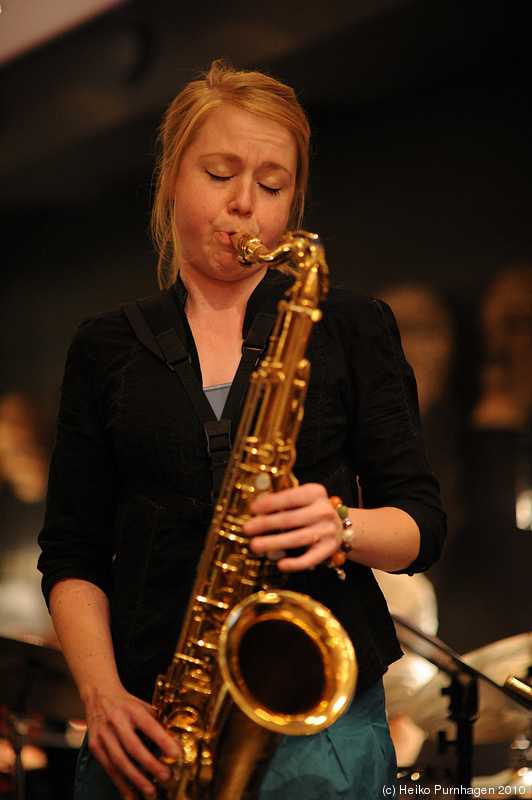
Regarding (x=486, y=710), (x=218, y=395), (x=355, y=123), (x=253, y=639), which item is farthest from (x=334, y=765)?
(x=355, y=123)

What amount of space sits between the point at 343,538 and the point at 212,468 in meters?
0.26

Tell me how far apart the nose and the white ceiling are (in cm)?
238

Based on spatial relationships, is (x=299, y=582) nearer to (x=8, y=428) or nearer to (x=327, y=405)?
(x=327, y=405)

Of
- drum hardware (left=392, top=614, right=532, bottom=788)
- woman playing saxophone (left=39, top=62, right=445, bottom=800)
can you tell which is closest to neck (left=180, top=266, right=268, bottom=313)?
woman playing saxophone (left=39, top=62, right=445, bottom=800)

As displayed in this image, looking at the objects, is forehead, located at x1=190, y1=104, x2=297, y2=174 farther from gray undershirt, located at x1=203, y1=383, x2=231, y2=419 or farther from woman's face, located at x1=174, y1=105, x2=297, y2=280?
gray undershirt, located at x1=203, y1=383, x2=231, y2=419

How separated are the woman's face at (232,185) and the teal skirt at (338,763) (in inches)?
29.8

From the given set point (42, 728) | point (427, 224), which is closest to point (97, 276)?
point (427, 224)

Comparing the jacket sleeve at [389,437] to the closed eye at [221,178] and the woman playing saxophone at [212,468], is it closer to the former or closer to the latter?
the woman playing saxophone at [212,468]

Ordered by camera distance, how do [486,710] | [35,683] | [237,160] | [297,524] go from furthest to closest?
[35,683] → [486,710] → [237,160] → [297,524]

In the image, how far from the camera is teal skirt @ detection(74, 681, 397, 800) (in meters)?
1.09

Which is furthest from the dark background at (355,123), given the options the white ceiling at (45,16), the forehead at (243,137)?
the forehead at (243,137)

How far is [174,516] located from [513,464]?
204cm

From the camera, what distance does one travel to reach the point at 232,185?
1345 millimetres

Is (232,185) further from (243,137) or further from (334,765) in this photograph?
(334,765)
